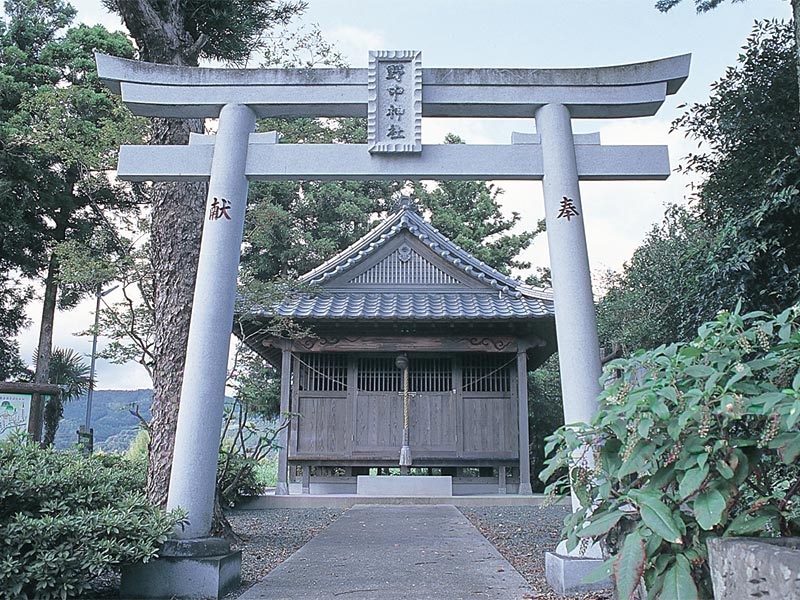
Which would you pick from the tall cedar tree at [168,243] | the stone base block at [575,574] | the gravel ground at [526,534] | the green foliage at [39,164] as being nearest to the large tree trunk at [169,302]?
the tall cedar tree at [168,243]

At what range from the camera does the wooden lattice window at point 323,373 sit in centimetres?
1298

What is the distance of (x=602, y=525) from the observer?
2.59m

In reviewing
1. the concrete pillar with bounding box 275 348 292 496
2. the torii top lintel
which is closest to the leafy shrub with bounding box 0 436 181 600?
the torii top lintel

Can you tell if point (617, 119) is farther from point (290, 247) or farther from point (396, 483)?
point (290, 247)

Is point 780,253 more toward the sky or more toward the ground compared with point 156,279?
more toward the sky

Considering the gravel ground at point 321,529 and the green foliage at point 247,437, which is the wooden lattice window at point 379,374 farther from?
the gravel ground at point 321,529

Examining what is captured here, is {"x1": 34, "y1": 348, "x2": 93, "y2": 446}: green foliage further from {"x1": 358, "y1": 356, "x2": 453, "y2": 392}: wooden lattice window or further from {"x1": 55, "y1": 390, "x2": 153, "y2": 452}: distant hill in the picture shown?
{"x1": 358, "y1": 356, "x2": 453, "y2": 392}: wooden lattice window

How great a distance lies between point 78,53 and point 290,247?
7.26 metres

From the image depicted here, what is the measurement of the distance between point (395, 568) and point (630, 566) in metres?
3.28

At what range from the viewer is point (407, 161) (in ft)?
17.6

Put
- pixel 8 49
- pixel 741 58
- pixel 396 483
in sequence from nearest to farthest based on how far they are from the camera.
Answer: pixel 741 58, pixel 396 483, pixel 8 49

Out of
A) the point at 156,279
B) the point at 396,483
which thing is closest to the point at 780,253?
the point at 156,279

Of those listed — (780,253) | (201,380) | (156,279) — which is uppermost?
(780,253)

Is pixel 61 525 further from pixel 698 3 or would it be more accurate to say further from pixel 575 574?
Answer: pixel 698 3
